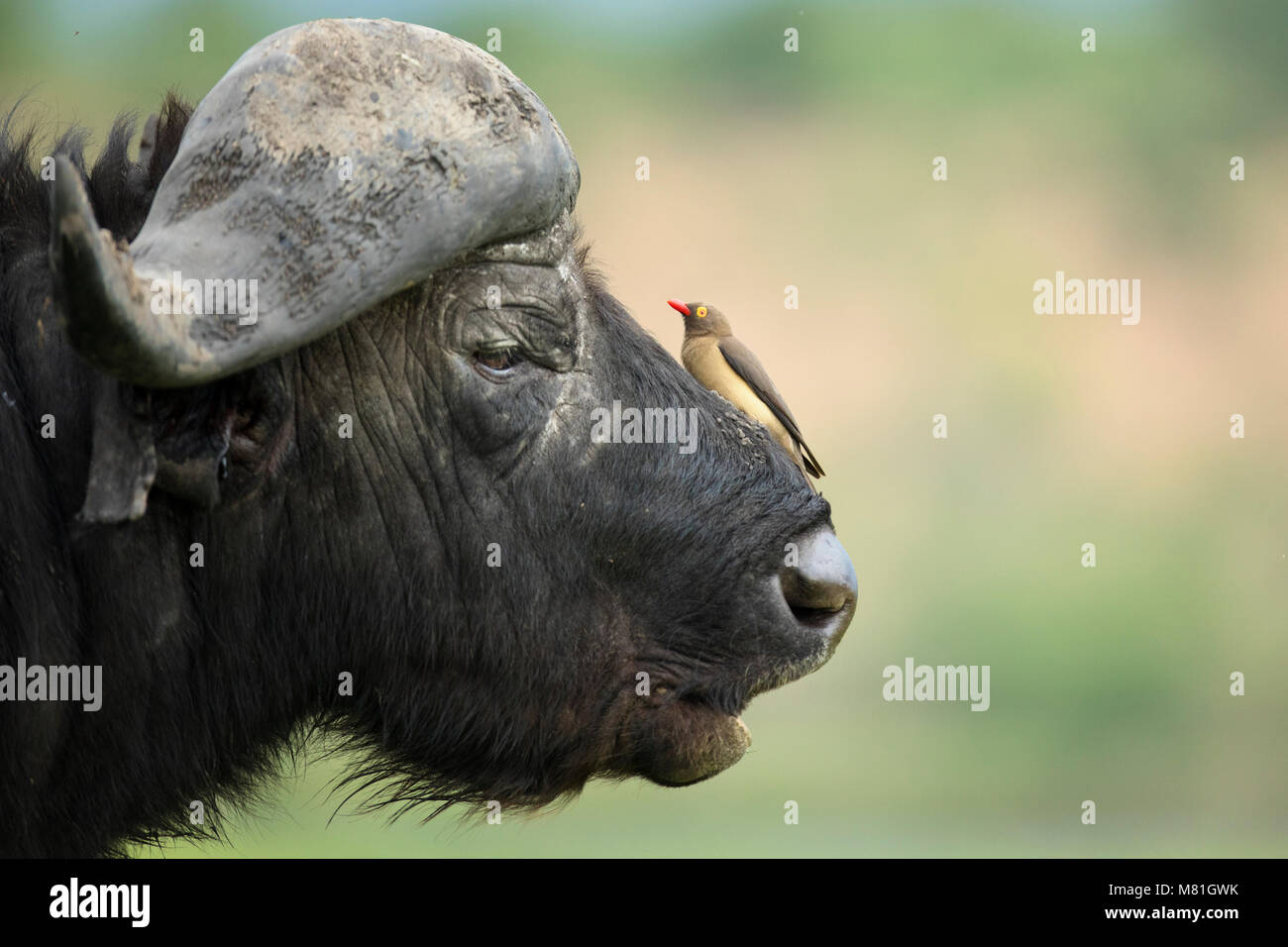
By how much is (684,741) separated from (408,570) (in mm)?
1011

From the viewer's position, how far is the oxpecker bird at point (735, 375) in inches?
209

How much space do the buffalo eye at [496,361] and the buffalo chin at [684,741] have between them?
114 cm

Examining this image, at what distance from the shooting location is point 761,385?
5.36 meters

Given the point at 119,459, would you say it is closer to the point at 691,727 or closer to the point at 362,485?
the point at 362,485

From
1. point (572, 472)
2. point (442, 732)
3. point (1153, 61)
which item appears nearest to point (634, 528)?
point (572, 472)

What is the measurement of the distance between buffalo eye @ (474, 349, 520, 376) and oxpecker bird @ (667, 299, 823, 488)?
113 cm

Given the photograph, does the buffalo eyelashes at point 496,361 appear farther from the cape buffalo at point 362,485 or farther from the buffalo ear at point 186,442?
the buffalo ear at point 186,442

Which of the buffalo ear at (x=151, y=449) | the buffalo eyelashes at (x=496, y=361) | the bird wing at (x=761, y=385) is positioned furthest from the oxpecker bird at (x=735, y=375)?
the buffalo ear at (x=151, y=449)

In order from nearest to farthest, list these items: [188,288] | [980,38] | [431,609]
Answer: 1. [188,288]
2. [431,609]
3. [980,38]

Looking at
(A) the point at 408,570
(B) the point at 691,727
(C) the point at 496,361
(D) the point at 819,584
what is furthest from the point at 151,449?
(D) the point at 819,584

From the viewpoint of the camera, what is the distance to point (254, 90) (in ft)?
12.3

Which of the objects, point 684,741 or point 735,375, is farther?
point 735,375

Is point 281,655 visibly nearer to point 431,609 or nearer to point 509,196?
point 431,609

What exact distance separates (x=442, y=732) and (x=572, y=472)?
899mm
